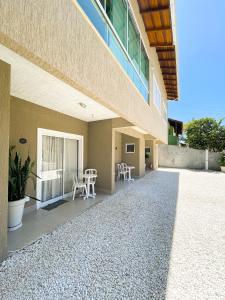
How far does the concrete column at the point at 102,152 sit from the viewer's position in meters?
8.14

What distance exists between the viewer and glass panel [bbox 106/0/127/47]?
452 centimetres

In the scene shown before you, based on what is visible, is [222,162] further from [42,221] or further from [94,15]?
[94,15]

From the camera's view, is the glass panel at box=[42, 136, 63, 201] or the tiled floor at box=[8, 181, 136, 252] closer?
the tiled floor at box=[8, 181, 136, 252]

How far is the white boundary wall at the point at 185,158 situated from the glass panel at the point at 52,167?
16565 millimetres

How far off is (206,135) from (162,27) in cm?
1620

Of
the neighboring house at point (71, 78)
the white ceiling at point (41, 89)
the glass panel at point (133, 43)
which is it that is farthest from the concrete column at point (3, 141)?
the glass panel at point (133, 43)

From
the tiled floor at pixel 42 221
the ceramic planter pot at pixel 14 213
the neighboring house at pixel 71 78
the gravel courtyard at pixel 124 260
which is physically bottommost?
the gravel courtyard at pixel 124 260

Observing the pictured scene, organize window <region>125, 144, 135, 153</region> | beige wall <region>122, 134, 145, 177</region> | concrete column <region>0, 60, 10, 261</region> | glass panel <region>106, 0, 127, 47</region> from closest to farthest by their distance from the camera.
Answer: concrete column <region>0, 60, 10, 261</region>, glass panel <region>106, 0, 127, 47</region>, beige wall <region>122, 134, 145, 177</region>, window <region>125, 144, 135, 153</region>

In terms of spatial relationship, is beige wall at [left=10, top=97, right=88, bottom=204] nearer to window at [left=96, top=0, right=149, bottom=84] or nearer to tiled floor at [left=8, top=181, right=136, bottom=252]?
tiled floor at [left=8, top=181, right=136, bottom=252]

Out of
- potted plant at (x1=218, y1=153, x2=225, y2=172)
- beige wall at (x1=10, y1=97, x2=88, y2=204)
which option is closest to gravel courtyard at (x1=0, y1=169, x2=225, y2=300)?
beige wall at (x1=10, y1=97, x2=88, y2=204)

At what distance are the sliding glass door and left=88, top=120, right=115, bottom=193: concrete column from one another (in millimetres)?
637

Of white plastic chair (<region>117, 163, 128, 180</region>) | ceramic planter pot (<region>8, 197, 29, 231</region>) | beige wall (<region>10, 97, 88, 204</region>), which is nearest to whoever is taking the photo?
ceramic planter pot (<region>8, 197, 29, 231</region>)

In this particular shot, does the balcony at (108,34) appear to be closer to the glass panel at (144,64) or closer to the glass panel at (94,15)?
the glass panel at (94,15)

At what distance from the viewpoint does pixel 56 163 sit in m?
6.77
